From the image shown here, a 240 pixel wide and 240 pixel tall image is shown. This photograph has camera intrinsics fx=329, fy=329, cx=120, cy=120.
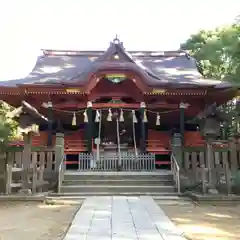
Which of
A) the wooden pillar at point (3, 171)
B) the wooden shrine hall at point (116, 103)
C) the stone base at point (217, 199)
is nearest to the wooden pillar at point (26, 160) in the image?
the wooden pillar at point (3, 171)

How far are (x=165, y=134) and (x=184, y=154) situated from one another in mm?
3740

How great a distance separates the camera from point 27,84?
44.2 ft

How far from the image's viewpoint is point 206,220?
243 inches

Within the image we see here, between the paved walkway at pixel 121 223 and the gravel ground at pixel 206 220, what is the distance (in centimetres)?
33

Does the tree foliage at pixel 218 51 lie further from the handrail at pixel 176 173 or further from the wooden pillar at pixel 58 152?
the wooden pillar at pixel 58 152

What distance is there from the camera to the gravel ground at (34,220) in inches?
195

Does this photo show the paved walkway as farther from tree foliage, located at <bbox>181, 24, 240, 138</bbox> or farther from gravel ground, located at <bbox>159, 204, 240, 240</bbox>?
tree foliage, located at <bbox>181, 24, 240, 138</bbox>

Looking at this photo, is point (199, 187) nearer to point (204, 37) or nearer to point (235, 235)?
point (235, 235)

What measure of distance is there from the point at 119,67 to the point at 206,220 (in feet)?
28.7

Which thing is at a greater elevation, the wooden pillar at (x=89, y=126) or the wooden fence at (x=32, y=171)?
the wooden pillar at (x=89, y=126)

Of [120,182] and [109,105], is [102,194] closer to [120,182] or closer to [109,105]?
[120,182]

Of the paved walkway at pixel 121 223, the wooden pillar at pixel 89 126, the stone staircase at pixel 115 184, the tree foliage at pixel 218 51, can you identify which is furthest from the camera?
the wooden pillar at pixel 89 126

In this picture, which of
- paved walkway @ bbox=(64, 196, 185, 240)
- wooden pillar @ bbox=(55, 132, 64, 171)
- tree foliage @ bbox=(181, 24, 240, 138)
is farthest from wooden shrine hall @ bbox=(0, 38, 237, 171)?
paved walkway @ bbox=(64, 196, 185, 240)

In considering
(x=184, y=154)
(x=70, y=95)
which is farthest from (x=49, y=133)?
(x=184, y=154)
